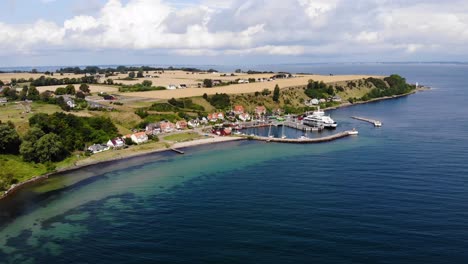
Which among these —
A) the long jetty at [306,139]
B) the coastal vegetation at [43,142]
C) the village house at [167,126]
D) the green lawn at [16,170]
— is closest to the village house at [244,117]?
the long jetty at [306,139]

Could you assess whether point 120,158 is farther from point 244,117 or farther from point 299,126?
point 299,126

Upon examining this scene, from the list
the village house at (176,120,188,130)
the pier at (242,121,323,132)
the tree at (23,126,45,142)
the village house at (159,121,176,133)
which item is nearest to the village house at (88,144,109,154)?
the tree at (23,126,45,142)

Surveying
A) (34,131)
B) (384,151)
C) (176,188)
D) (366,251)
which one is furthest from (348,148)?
(34,131)

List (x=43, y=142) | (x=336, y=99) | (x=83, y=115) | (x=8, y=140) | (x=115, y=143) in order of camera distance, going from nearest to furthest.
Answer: (x=43, y=142)
(x=8, y=140)
(x=115, y=143)
(x=83, y=115)
(x=336, y=99)

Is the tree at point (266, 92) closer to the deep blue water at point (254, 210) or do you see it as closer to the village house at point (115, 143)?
the deep blue water at point (254, 210)

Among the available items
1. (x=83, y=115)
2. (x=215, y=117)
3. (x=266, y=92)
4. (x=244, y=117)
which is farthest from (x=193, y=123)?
(x=266, y=92)

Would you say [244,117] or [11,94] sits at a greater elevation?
[11,94]

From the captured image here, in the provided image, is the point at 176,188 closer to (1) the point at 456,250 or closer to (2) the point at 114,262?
(2) the point at 114,262

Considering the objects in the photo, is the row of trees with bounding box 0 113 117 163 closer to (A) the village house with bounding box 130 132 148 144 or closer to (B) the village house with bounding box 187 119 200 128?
(A) the village house with bounding box 130 132 148 144
